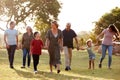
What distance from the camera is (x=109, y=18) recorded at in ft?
151

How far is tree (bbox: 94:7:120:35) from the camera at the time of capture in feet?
150

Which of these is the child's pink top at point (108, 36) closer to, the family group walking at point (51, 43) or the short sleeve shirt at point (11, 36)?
the family group walking at point (51, 43)

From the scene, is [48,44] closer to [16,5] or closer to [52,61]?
[52,61]

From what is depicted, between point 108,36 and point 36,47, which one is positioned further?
point 108,36

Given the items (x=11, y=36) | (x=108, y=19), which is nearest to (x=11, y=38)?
(x=11, y=36)

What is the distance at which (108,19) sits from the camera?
46.3 metres

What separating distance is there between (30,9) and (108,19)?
31.4 feet

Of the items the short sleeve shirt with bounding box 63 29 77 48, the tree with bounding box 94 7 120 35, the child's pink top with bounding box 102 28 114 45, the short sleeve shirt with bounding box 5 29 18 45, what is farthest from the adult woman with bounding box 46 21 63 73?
the tree with bounding box 94 7 120 35

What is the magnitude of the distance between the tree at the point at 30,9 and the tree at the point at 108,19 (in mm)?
5374

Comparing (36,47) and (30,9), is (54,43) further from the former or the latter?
(30,9)

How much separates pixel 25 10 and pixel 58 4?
161 inches

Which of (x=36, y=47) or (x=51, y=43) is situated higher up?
(x=51, y=43)

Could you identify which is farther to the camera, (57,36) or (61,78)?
(57,36)

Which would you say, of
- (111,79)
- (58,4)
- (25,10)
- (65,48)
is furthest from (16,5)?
(111,79)
